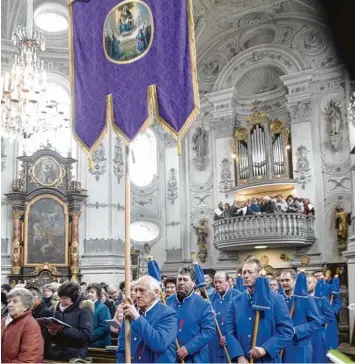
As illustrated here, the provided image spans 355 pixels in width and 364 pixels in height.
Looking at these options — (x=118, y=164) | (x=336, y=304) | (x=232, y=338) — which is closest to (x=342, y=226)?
(x=336, y=304)

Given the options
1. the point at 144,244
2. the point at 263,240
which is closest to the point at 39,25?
the point at 144,244

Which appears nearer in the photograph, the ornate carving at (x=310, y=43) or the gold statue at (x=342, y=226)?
the gold statue at (x=342, y=226)

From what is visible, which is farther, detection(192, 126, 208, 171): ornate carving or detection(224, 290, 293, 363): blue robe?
detection(192, 126, 208, 171): ornate carving

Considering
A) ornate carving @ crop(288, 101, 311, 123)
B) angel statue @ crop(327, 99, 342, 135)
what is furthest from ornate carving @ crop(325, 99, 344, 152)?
ornate carving @ crop(288, 101, 311, 123)

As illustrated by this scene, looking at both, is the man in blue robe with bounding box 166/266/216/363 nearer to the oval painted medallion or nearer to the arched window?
the oval painted medallion

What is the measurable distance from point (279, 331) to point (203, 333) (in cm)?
66

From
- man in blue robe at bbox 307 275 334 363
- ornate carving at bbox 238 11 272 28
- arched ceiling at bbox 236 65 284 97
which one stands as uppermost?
ornate carving at bbox 238 11 272 28

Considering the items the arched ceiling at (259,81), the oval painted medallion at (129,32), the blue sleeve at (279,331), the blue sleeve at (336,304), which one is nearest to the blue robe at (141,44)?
the oval painted medallion at (129,32)

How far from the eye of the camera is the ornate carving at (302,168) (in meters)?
17.1

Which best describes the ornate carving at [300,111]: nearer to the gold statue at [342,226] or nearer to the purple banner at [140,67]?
the gold statue at [342,226]

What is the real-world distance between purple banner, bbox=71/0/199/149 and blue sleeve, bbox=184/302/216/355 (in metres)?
1.64

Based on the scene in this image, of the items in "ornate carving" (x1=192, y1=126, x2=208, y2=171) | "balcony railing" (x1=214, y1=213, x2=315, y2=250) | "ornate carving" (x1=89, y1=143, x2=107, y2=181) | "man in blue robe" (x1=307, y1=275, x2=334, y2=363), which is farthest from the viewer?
"ornate carving" (x1=192, y1=126, x2=208, y2=171)

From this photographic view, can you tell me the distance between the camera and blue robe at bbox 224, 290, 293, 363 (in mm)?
4539

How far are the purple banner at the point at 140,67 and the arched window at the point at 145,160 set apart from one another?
49.2 ft
